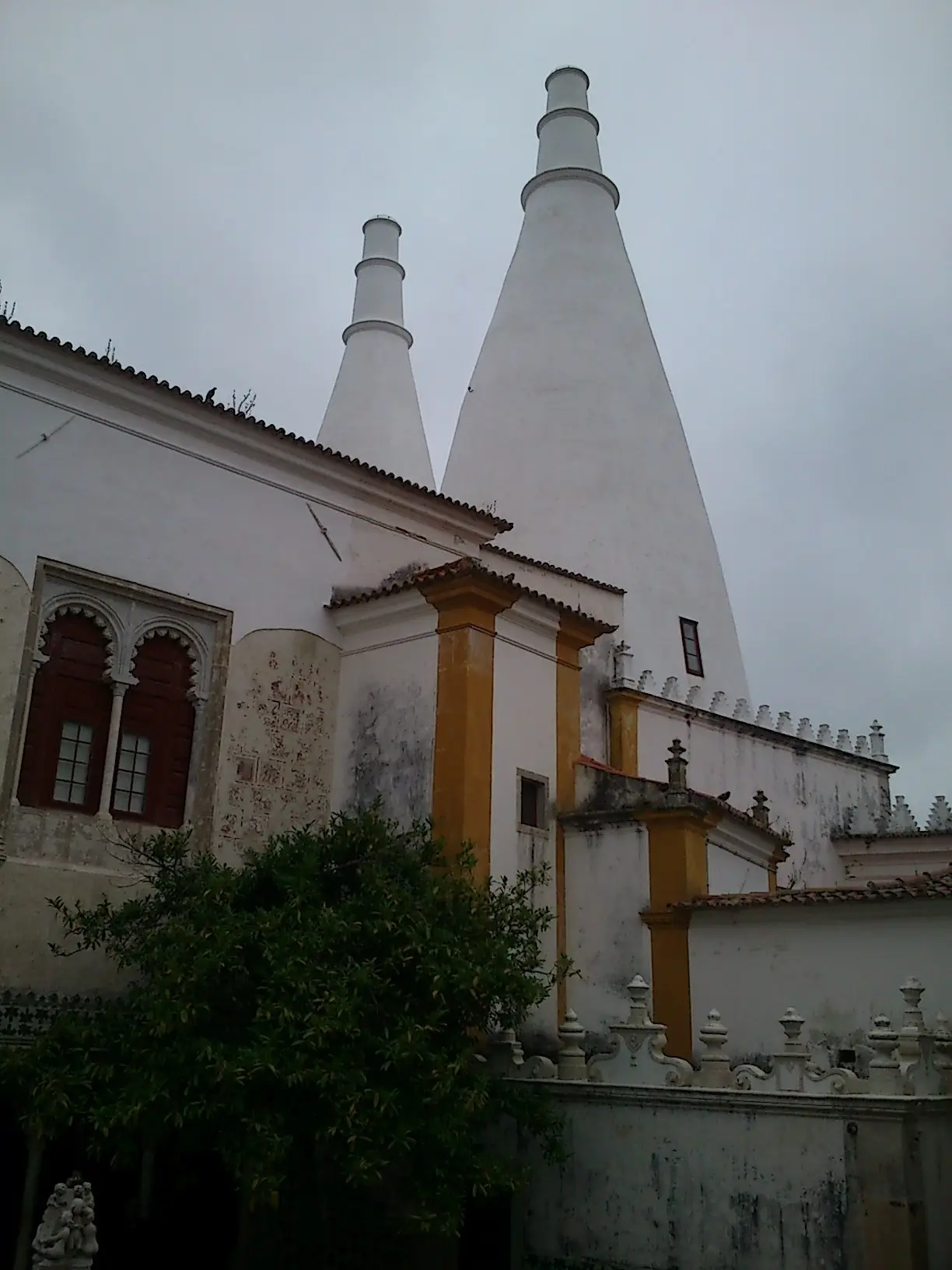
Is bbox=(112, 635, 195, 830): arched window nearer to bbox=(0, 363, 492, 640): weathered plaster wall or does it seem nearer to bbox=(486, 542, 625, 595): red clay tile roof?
bbox=(0, 363, 492, 640): weathered plaster wall

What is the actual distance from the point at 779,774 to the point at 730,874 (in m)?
6.78

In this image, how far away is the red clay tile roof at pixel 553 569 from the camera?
57.4 feet

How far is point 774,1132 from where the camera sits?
9.31 metres

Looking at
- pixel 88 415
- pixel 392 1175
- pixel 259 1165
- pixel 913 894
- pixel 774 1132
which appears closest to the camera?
pixel 259 1165

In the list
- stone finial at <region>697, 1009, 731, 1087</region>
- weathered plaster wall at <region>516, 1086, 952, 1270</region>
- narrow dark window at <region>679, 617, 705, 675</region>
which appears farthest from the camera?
narrow dark window at <region>679, 617, 705, 675</region>

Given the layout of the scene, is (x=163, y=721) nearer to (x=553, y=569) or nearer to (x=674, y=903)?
(x=674, y=903)

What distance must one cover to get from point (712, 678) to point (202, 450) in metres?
10.6

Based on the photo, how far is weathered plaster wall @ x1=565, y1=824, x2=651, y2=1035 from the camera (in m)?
13.1

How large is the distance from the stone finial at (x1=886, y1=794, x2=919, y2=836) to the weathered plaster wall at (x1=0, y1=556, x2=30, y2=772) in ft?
50.2

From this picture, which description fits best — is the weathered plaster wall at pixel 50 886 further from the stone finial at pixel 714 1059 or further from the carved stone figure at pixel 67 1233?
the stone finial at pixel 714 1059

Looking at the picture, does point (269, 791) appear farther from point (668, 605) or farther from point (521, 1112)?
point (668, 605)

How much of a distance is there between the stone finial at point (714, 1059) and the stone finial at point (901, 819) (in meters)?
12.8

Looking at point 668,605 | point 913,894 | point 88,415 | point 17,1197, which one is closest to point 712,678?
point 668,605

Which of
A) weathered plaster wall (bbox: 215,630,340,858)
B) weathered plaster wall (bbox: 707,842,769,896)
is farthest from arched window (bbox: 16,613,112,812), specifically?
weathered plaster wall (bbox: 707,842,769,896)
